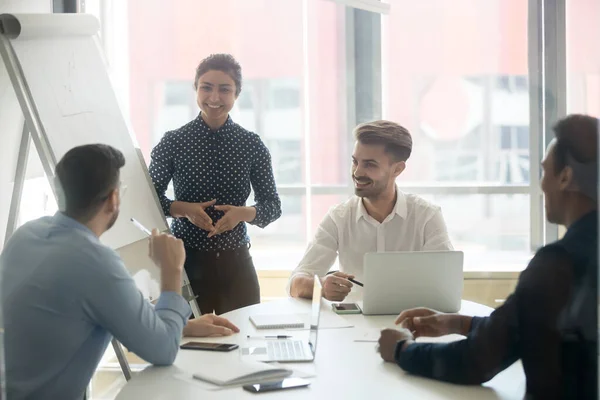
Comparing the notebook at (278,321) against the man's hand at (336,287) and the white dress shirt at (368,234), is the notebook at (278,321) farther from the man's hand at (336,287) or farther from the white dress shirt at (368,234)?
the white dress shirt at (368,234)

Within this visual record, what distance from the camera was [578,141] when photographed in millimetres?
1397

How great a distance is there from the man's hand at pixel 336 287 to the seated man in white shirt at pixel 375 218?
11 centimetres

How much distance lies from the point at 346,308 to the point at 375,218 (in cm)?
43

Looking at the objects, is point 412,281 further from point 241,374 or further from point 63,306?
point 63,306

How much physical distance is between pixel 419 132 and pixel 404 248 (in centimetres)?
120

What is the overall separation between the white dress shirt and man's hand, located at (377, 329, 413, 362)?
705mm

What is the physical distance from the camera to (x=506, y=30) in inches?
104

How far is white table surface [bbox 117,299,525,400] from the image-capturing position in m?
1.57

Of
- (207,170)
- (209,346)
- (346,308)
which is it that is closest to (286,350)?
(209,346)

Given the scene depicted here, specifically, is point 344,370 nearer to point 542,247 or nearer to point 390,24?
point 542,247

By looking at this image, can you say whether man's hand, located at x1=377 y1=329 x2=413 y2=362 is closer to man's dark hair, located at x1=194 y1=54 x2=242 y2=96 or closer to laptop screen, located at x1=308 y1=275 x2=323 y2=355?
laptop screen, located at x1=308 y1=275 x2=323 y2=355

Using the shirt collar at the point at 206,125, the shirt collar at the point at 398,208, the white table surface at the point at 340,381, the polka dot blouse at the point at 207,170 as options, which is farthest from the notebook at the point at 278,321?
the shirt collar at the point at 206,125

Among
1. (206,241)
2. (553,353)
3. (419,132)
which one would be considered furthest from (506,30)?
(553,353)

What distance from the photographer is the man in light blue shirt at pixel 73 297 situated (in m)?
1.56
